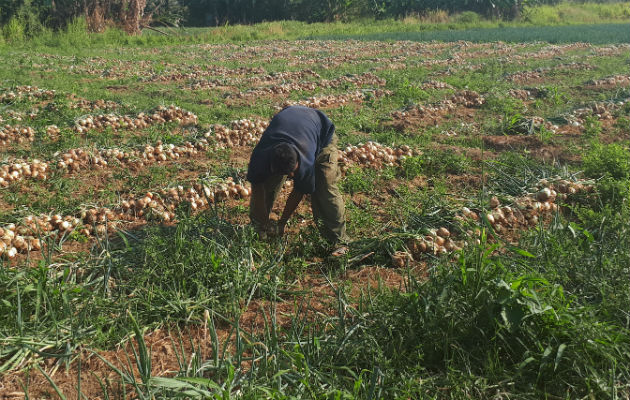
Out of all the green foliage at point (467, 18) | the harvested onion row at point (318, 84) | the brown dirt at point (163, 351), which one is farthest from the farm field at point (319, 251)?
the green foliage at point (467, 18)

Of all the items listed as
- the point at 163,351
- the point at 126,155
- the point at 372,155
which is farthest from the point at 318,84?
the point at 163,351

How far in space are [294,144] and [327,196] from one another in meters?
0.63

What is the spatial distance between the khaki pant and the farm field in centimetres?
20

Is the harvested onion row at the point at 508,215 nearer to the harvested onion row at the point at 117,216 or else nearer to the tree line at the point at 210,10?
the harvested onion row at the point at 117,216

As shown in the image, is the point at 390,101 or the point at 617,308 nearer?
the point at 617,308

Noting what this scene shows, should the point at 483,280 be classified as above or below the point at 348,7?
below

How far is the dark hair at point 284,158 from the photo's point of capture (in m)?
3.36

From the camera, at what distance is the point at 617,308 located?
2543 millimetres

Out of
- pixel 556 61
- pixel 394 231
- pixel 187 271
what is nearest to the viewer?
pixel 187 271

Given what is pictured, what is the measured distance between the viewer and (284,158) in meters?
3.36

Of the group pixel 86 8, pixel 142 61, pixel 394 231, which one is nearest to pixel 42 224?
pixel 394 231

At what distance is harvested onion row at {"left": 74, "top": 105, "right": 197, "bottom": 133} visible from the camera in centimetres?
688

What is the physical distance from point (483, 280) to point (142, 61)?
13770mm

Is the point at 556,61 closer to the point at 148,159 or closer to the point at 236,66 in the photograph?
the point at 236,66
